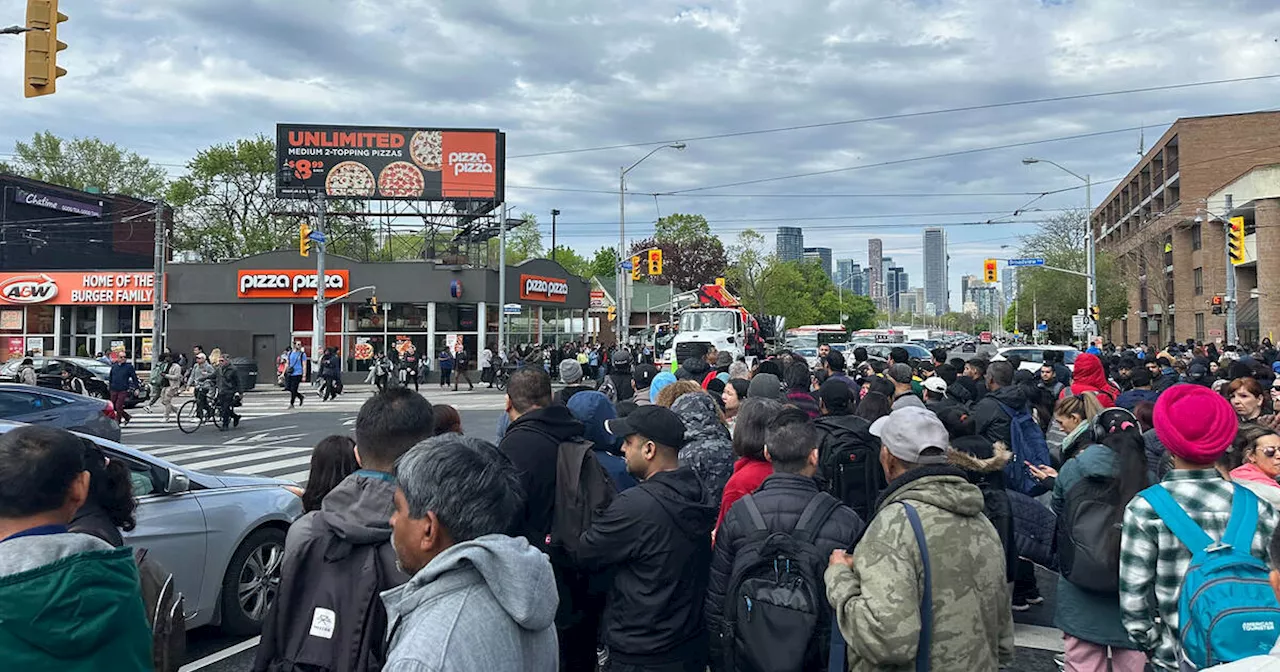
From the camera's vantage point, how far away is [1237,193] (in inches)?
1667

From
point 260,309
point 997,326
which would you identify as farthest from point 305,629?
point 997,326

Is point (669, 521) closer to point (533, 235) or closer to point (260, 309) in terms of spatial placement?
point (260, 309)

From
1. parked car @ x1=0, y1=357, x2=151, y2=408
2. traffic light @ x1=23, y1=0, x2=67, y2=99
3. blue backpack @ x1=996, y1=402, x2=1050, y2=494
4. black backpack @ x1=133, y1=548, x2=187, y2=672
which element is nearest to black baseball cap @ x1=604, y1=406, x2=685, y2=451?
black backpack @ x1=133, y1=548, x2=187, y2=672

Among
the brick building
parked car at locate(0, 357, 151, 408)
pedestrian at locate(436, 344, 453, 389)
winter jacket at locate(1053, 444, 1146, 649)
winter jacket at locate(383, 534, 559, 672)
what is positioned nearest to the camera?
winter jacket at locate(383, 534, 559, 672)

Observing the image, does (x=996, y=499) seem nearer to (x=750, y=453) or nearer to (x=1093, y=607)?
(x=1093, y=607)

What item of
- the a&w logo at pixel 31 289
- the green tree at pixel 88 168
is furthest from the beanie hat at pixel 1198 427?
the green tree at pixel 88 168

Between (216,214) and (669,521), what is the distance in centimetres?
6643

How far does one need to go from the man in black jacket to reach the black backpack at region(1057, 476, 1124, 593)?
5.57ft

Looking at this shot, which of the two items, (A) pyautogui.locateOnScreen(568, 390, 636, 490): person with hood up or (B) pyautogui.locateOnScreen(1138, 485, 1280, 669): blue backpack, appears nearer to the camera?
(B) pyautogui.locateOnScreen(1138, 485, 1280, 669): blue backpack

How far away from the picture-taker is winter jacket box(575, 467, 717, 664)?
A: 11.4ft

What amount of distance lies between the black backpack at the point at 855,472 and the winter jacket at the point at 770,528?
202 centimetres

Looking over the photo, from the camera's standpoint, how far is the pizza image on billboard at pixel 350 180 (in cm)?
3866

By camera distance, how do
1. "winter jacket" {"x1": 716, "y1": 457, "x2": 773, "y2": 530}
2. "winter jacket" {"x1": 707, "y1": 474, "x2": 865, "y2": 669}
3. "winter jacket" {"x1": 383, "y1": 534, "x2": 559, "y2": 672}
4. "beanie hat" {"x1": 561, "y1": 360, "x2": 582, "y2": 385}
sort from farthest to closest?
"beanie hat" {"x1": 561, "y1": 360, "x2": 582, "y2": 385} < "winter jacket" {"x1": 716, "y1": 457, "x2": 773, "y2": 530} < "winter jacket" {"x1": 707, "y1": 474, "x2": 865, "y2": 669} < "winter jacket" {"x1": 383, "y1": 534, "x2": 559, "y2": 672}

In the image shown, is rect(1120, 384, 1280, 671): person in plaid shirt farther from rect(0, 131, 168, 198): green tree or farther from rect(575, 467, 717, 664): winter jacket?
rect(0, 131, 168, 198): green tree
